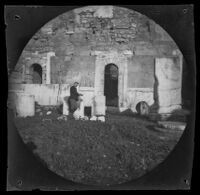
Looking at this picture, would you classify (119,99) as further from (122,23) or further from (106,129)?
(122,23)

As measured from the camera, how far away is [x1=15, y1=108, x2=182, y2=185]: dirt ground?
429 centimetres

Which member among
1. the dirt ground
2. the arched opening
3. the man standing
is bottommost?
the dirt ground

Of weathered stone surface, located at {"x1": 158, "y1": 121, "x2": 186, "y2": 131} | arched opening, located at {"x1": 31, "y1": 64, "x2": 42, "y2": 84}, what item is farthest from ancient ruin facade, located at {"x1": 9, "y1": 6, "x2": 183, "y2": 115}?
weathered stone surface, located at {"x1": 158, "y1": 121, "x2": 186, "y2": 131}

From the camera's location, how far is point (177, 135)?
14.3ft

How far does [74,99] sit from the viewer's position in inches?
169

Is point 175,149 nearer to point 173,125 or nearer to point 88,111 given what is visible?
point 173,125

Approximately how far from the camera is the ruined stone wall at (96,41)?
4.27 metres

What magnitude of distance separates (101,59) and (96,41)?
9.0 inches

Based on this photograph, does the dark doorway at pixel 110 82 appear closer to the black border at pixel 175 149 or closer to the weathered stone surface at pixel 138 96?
the weathered stone surface at pixel 138 96

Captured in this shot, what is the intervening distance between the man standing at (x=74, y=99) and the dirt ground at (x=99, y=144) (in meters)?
0.16

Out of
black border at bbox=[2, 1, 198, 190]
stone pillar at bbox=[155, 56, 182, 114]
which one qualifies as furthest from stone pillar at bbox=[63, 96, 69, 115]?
stone pillar at bbox=[155, 56, 182, 114]

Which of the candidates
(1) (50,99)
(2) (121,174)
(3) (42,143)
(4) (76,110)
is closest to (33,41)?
(1) (50,99)

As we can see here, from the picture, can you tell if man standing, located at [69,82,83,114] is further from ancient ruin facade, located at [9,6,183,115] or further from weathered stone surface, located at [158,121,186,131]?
weathered stone surface, located at [158,121,186,131]

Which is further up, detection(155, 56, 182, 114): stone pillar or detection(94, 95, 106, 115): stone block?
detection(155, 56, 182, 114): stone pillar
